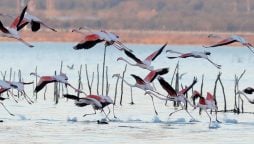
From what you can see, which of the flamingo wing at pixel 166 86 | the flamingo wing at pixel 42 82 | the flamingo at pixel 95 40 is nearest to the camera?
the flamingo at pixel 95 40

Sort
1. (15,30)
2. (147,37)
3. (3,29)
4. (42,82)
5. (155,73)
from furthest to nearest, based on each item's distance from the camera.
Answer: (147,37)
(42,82)
(155,73)
(15,30)
(3,29)

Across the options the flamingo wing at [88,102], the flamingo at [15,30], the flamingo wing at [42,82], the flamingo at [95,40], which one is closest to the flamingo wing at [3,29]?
the flamingo at [15,30]

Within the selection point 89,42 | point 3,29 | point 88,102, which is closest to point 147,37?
point 88,102

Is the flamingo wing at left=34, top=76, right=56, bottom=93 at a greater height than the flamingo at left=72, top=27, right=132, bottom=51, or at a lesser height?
lesser

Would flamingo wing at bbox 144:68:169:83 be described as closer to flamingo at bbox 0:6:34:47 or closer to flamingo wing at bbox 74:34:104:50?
flamingo wing at bbox 74:34:104:50

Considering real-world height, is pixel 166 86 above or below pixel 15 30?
below

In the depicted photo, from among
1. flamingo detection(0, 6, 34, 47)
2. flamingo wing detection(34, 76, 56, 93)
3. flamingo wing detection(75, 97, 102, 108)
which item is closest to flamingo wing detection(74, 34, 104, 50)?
flamingo detection(0, 6, 34, 47)

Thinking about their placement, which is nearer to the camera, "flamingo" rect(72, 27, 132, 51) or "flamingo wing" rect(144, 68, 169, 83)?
"flamingo" rect(72, 27, 132, 51)

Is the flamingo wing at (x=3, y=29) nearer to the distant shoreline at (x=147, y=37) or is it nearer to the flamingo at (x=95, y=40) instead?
the flamingo at (x=95, y=40)

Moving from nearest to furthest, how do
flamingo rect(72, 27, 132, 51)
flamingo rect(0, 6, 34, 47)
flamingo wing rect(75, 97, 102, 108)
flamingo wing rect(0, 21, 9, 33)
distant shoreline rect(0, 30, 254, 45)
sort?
flamingo wing rect(0, 21, 9, 33) < flamingo rect(0, 6, 34, 47) < flamingo rect(72, 27, 132, 51) < flamingo wing rect(75, 97, 102, 108) < distant shoreline rect(0, 30, 254, 45)

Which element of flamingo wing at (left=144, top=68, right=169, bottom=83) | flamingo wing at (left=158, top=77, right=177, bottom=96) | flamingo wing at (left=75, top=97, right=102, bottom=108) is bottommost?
flamingo wing at (left=75, top=97, right=102, bottom=108)

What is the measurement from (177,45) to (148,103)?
117799 mm

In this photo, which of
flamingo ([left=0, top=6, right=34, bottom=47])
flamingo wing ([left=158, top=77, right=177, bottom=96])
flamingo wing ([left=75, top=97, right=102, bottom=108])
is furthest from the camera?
flamingo wing ([left=75, top=97, right=102, bottom=108])

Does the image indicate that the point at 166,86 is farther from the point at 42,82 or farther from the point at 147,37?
the point at 147,37
